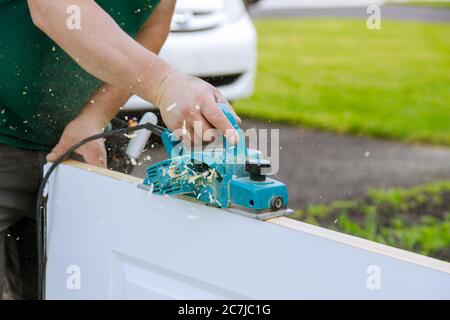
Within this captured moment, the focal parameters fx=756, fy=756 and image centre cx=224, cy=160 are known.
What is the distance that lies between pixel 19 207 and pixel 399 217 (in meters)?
2.21

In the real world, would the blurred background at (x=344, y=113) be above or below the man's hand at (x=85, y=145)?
below

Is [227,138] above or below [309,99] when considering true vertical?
above

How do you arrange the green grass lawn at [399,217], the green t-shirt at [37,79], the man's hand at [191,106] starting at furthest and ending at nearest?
1. the green grass lawn at [399,217]
2. the green t-shirt at [37,79]
3. the man's hand at [191,106]

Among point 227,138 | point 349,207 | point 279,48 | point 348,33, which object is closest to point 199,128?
point 227,138

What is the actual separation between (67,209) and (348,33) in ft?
30.5

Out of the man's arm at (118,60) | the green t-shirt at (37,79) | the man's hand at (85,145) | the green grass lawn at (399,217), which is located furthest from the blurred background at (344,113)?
the man's arm at (118,60)

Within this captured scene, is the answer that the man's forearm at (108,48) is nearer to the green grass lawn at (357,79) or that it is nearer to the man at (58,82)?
the man at (58,82)

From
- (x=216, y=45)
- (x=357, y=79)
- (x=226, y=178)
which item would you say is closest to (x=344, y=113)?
(x=357, y=79)

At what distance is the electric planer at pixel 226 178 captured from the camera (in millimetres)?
1338

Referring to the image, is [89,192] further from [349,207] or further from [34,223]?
[349,207]

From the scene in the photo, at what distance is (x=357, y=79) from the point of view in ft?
24.8

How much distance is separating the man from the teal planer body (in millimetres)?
79

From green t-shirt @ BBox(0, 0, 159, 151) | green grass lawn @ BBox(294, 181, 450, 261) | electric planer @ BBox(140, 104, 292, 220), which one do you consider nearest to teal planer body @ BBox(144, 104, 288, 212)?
electric planer @ BBox(140, 104, 292, 220)
